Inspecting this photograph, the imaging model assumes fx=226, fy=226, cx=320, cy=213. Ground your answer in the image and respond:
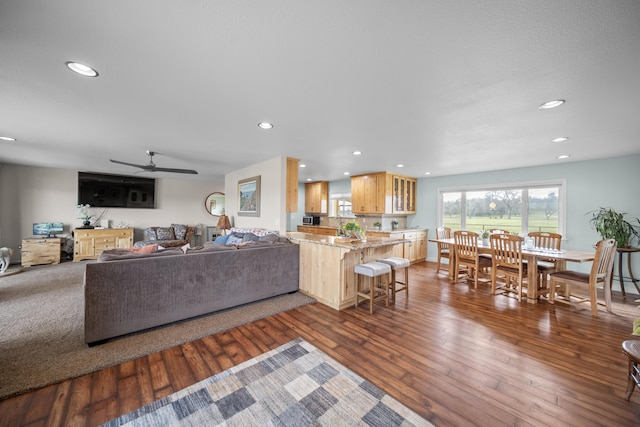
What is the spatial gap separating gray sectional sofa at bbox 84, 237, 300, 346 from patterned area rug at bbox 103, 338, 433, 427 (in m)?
1.16

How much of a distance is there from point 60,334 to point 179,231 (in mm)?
4860

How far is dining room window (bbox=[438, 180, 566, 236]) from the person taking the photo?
15.5 feet

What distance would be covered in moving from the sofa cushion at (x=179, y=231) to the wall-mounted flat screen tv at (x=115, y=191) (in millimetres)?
914

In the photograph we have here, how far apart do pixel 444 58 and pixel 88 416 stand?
10.8ft

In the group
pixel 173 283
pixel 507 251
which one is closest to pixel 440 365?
pixel 507 251

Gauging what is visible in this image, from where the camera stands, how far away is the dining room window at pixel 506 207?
4734 millimetres

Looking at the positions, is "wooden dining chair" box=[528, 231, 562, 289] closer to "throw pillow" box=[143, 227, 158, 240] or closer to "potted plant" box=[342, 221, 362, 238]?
"potted plant" box=[342, 221, 362, 238]

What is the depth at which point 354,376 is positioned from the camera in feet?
5.99

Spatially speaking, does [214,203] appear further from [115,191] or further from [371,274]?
[371,274]

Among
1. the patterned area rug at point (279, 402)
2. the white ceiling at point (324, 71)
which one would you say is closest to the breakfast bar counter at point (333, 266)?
the patterned area rug at point (279, 402)

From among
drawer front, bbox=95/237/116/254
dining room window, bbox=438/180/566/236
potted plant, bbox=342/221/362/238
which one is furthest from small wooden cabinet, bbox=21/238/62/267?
dining room window, bbox=438/180/566/236

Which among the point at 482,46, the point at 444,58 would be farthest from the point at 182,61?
the point at 482,46

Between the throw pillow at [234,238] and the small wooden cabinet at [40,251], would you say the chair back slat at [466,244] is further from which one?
the small wooden cabinet at [40,251]

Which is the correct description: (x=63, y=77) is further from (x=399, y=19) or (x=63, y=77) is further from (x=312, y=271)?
(x=312, y=271)
